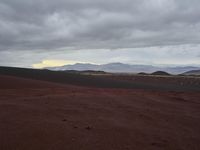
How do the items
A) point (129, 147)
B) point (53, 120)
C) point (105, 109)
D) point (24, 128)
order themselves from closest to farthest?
point (129, 147), point (24, 128), point (53, 120), point (105, 109)

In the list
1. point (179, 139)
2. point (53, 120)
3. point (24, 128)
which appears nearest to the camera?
point (24, 128)

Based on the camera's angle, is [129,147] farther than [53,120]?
No

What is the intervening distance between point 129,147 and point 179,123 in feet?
15.5

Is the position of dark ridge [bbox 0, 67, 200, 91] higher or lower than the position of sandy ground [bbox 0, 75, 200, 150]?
higher

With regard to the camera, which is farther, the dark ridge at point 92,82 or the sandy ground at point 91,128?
the dark ridge at point 92,82

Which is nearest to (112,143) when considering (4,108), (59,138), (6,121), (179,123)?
(59,138)

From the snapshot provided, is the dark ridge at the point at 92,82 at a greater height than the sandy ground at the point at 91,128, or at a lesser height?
greater

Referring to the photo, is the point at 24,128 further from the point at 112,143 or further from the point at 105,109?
the point at 105,109

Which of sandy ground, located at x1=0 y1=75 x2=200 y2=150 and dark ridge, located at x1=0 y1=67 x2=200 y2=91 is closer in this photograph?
sandy ground, located at x1=0 y1=75 x2=200 y2=150

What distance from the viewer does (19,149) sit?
7.09 metres

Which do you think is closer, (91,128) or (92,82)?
(91,128)

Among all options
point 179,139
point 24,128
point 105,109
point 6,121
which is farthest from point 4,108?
point 179,139

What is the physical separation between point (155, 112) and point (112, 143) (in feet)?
20.9

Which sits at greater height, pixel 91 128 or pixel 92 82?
pixel 92 82
